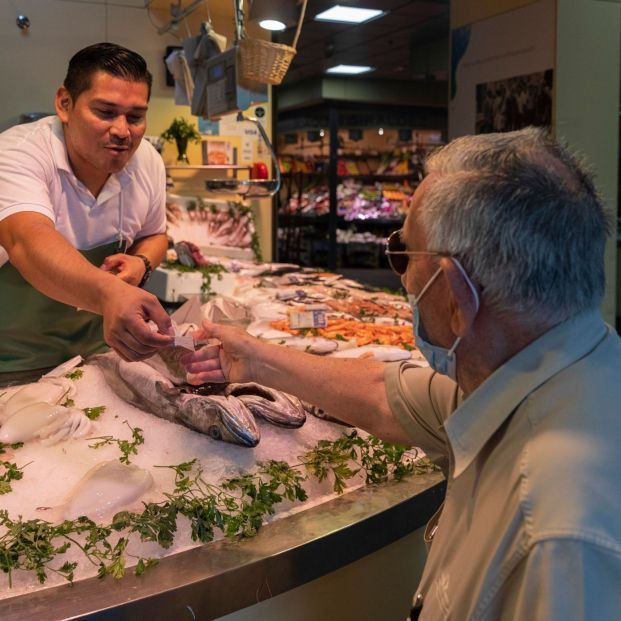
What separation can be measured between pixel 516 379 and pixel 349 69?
45.2 ft

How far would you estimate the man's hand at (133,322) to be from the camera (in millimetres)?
1770

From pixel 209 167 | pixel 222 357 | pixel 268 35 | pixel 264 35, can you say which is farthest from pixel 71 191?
pixel 268 35

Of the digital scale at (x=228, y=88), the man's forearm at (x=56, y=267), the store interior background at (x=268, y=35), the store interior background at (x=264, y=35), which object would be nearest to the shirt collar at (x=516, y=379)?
the man's forearm at (x=56, y=267)

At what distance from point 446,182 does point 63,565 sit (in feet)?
3.31

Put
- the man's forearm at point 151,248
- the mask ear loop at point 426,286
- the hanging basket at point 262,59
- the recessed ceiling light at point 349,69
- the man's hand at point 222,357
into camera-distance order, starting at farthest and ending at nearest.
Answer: the recessed ceiling light at point 349,69, the hanging basket at point 262,59, the man's forearm at point 151,248, the man's hand at point 222,357, the mask ear loop at point 426,286

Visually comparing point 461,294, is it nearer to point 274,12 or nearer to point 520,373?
point 520,373

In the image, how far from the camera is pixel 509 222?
1139 millimetres

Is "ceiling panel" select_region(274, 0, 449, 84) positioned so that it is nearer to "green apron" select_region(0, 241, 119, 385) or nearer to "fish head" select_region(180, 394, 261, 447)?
"green apron" select_region(0, 241, 119, 385)

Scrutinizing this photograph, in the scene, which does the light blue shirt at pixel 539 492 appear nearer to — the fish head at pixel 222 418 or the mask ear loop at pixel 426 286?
the mask ear loop at pixel 426 286

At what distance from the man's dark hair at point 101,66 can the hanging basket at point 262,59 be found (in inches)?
81.3

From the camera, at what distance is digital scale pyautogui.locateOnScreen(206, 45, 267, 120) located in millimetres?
4516

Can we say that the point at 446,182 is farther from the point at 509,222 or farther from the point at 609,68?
the point at 609,68

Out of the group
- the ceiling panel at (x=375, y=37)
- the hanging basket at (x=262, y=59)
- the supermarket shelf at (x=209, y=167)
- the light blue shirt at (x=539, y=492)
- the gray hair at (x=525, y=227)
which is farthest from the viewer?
the ceiling panel at (x=375, y=37)

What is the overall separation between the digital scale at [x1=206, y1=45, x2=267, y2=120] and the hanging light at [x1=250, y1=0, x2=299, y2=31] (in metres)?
0.26
